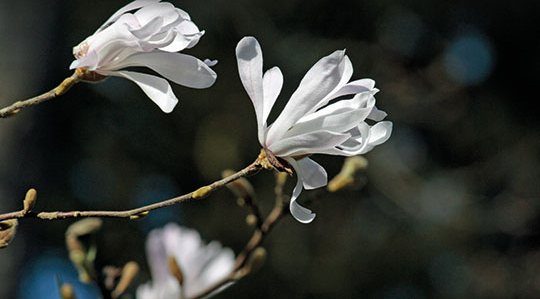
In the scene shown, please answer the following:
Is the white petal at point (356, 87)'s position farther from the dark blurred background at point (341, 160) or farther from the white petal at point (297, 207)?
the dark blurred background at point (341, 160)

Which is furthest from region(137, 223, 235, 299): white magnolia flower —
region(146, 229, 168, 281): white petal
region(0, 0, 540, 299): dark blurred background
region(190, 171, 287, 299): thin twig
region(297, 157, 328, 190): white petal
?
region(0, 0, 540, 299): dark blurred background

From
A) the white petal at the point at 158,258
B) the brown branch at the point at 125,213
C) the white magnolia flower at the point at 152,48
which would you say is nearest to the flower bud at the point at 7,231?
the brown branch at the point at 125,213

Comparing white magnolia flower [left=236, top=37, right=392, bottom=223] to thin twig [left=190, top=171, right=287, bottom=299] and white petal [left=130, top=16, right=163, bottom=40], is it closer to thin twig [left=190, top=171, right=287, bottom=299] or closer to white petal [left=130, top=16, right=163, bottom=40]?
white petal [left=130, top=16, right=163, bottom=40]

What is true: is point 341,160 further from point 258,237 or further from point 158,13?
point 158,13

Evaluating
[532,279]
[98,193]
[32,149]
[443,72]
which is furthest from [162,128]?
[532,279]

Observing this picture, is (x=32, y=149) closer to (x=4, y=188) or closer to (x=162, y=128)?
(x=4, y=188)

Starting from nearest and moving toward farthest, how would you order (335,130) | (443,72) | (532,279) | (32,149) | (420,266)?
(335,130), (32,149), (532,279), (443,72), (420,266)

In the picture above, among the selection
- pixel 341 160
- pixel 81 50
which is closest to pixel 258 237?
pixel 81 50
